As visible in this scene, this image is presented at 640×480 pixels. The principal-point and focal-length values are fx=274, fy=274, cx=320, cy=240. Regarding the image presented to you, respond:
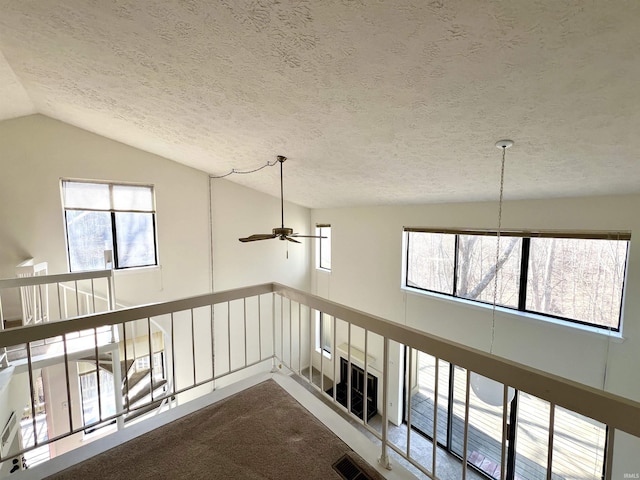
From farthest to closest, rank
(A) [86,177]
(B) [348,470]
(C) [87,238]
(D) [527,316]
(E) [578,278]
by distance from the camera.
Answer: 1. (C) [87,238]
2. (A) [86,177]
3. (D) [527,316]
4. (E) [578,278]
5. (B) [348,470]

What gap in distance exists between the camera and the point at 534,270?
3.73 m

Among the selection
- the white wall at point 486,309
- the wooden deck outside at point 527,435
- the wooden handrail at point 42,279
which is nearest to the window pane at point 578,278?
the white wall at point 486,309

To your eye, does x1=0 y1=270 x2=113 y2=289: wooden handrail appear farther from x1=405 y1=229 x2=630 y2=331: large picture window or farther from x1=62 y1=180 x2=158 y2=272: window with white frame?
x1=405 y1=229 x2=630 y2=331: large picture window

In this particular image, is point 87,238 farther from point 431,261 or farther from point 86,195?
point 431,261

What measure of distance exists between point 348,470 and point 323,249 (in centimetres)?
578

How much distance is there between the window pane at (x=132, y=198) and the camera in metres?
4.61

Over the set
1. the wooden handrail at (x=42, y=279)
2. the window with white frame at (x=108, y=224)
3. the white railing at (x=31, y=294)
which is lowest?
the white railing at (x=31, y=294)

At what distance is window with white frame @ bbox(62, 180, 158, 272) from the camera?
14.2ft

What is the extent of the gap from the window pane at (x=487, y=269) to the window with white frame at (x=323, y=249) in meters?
3.26

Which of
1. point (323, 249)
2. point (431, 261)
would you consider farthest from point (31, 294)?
point (431, 261)

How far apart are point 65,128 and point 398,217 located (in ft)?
18.3

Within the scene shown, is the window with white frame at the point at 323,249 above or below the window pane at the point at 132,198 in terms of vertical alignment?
below

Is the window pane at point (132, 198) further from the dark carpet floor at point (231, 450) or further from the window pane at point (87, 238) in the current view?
the dark carpet floor at point (231, 450)

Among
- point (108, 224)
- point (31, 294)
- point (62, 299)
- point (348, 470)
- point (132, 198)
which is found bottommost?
point (348, 470)
